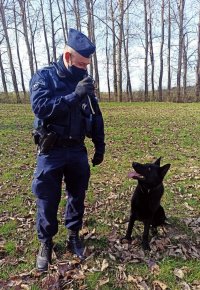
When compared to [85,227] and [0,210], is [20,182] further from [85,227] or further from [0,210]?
[85,227]

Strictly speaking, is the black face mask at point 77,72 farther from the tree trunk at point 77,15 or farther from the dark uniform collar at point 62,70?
the tree trunk at point 77,15

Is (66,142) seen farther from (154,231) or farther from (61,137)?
(154,231)

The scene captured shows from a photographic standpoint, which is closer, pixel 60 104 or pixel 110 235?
pixel 60 104

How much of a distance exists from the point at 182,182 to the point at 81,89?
3.91m

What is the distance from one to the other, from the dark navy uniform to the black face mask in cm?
2

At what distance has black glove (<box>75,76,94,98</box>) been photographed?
312 centimetres

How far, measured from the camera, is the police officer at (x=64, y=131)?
10.4 feet

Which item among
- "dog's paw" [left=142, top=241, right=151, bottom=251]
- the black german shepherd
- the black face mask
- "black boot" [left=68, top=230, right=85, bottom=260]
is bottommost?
"dog's paw" [left=142, top=241, right=151, bottom=251]

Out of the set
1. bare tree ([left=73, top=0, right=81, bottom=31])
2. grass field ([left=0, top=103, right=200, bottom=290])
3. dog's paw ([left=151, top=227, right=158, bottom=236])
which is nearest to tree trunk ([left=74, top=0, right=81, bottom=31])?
bare tree ([left=73, top=0, right=81, bottom=31])

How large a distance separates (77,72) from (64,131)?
2.01ft

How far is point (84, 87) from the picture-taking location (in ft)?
10.3

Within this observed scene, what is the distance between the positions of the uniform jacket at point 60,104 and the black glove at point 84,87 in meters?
0.05

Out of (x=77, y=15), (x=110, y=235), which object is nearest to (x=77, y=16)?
(x=77, y=15)

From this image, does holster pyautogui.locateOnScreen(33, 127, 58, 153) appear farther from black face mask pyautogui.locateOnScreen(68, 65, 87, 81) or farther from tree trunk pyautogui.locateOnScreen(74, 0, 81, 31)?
tree trunk pyautogui.locateOnScreen(74, 0, 81, 31)
